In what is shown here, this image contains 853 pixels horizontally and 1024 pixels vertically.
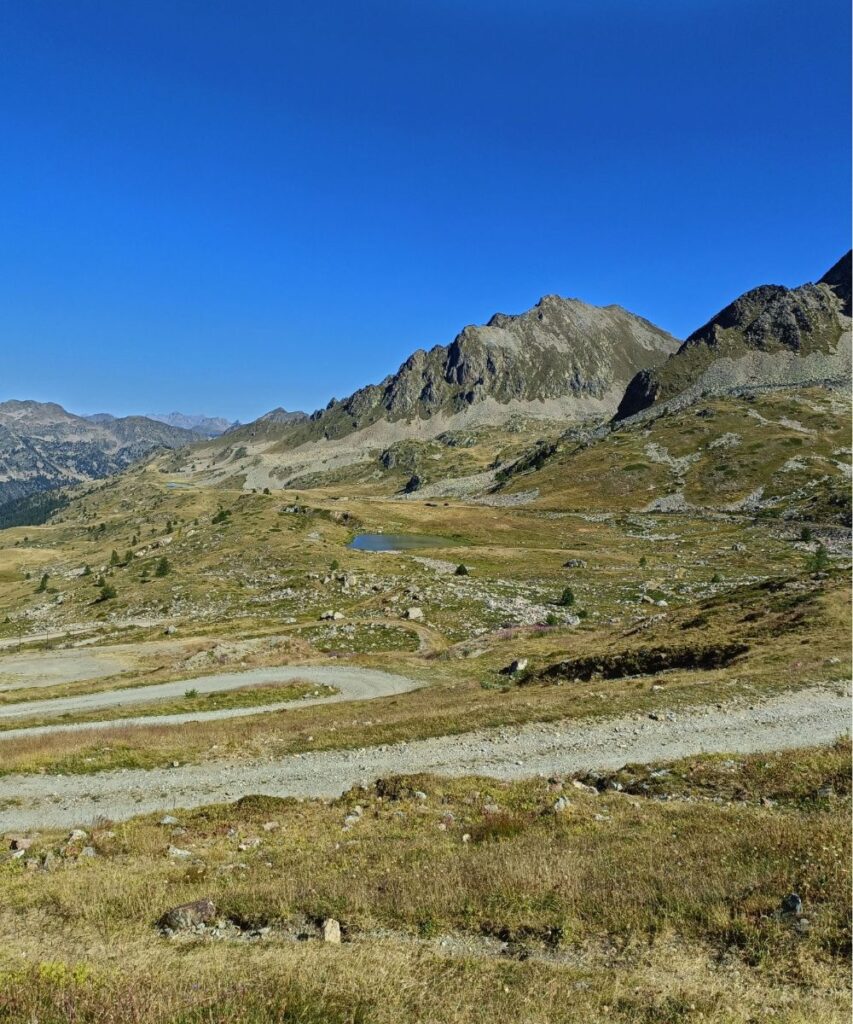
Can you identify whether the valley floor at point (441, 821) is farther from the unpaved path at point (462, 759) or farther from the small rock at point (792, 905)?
the unpaved path at point (462, 759)

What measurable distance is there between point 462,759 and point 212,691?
88.9 ft

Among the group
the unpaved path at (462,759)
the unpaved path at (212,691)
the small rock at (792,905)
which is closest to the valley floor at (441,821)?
the small rock at (792,905)

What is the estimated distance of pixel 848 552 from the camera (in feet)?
323

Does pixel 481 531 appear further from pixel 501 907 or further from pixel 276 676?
pixel 501 907

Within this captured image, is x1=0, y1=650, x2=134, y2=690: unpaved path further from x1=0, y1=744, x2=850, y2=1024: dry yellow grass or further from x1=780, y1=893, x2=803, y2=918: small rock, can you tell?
x1=780, y1=893, x2=803, y2=918: small rock

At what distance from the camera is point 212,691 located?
146ft

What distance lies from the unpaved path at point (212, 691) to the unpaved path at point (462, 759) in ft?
39.0

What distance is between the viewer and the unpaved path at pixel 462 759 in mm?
21703

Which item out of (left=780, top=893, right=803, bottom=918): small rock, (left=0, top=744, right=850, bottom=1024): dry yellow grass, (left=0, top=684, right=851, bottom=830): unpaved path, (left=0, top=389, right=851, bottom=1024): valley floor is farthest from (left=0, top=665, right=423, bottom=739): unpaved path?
(left=780, top=893, right=803, bottom=918): small rock

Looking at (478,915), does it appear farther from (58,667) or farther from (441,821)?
(58,667)

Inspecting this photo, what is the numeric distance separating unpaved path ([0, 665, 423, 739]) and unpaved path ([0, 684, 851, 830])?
11874 millimetres

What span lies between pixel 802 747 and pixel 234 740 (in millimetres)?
24661

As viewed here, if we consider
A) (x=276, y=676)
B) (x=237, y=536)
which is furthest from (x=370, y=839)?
(x=237, y=536)

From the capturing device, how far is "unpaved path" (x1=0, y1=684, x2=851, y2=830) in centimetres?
2170
